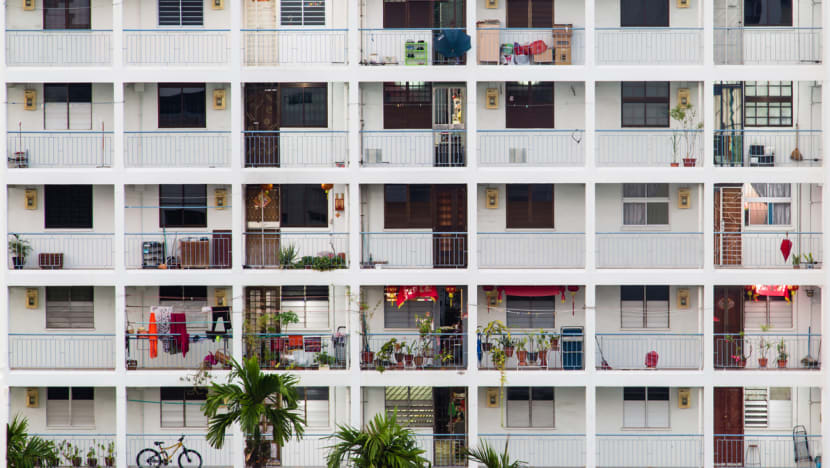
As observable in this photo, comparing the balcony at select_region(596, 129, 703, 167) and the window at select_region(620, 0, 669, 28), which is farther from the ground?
the window at select_region(620, 0, 669, 28)

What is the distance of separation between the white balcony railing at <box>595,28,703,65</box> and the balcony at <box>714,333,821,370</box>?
7534mm

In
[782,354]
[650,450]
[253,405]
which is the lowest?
[650,450]

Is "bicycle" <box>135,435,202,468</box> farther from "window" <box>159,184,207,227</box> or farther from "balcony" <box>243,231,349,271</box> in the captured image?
"window" <box>159,184,207,227</box>

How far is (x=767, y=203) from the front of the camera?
24.9 metres

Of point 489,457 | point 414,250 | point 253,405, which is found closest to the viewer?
Answer: point 253,405

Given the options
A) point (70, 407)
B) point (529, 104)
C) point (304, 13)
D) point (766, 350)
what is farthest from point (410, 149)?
point (70, 407)

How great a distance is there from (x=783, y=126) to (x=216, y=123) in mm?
15491

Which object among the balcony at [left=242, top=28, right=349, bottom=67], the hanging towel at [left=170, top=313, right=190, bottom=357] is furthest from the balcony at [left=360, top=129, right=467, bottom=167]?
the hanging towel at [left=170, top=313, right=190, bottom=357]

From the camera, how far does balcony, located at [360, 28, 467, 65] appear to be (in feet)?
79.0

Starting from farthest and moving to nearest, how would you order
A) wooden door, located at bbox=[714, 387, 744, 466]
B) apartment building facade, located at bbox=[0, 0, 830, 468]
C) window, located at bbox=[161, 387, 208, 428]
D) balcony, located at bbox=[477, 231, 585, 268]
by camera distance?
window, located at bbox=[161, 387, 208, 428]
wooden door, located at bbox=[714, 387, 744, 466]
balcony, located at bbox=[477, 231, 585, 268]
apartment building facade, located at bbox=[0, 0, 830, 468]

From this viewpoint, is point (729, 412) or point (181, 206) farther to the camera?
point (181, 206)

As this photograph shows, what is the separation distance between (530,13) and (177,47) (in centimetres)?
962

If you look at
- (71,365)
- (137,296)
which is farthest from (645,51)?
(71,365)

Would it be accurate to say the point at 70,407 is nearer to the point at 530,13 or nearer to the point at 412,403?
the point at 412,403
